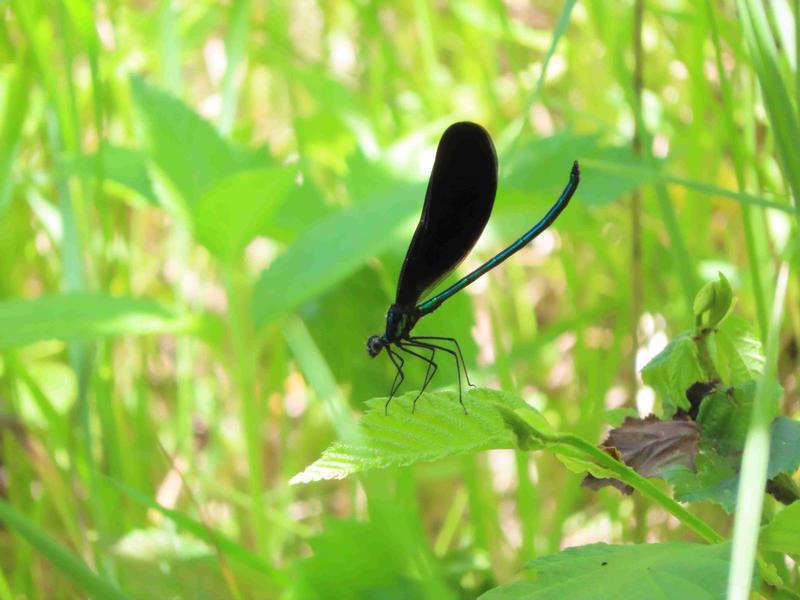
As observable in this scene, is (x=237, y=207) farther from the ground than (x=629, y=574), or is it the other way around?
(x=237, y=207)

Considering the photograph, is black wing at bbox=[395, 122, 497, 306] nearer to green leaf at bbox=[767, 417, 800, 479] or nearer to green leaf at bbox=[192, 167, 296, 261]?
green leaf at bbox=[192, 167, 296, 261]

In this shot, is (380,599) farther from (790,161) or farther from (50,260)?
(50,260)

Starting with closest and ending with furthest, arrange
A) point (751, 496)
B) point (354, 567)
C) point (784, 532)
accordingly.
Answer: point (751, 496), point (784, 532), point (354, 567)

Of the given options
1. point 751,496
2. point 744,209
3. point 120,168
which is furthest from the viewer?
point 120,168

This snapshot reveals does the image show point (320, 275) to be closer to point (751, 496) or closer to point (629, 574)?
point (629, 574)

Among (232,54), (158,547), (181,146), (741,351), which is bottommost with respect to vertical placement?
(158,547)

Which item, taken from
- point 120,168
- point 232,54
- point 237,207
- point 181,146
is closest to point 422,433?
point 237,207

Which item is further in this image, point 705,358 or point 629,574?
point 705,358

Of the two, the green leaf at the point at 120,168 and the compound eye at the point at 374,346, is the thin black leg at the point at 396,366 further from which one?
the green leaf at the point at 120,168

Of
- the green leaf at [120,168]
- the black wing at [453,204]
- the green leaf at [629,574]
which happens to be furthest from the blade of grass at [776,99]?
the green leaf at [120,168]
